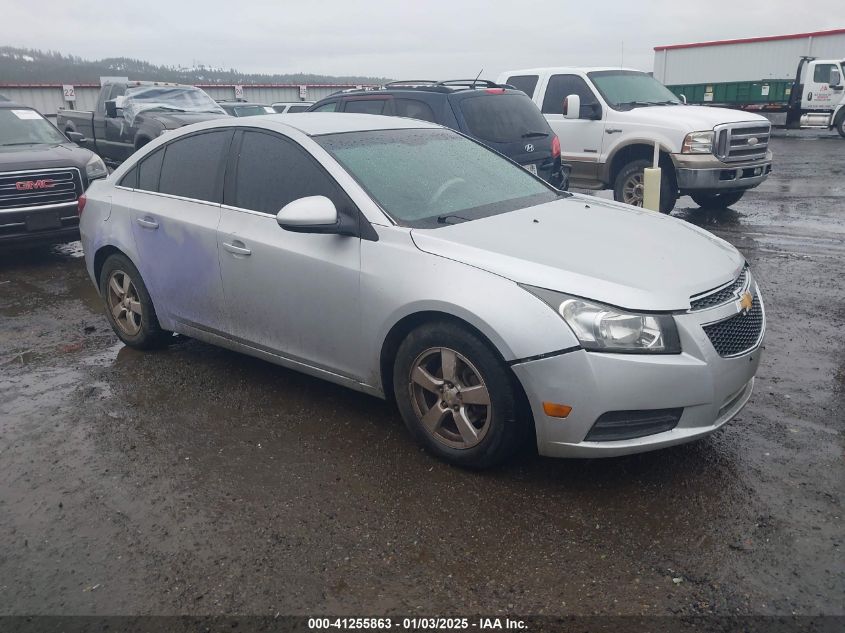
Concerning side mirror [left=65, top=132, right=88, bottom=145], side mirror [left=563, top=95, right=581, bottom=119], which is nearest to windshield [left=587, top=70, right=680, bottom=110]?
side mirror [left=563, top=95, right=581, bottom=119]

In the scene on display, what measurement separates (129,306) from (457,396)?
117 inches


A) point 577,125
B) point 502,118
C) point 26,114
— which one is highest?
point 26,114

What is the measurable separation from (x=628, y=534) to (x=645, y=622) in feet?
1.80

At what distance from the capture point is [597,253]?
353 cm

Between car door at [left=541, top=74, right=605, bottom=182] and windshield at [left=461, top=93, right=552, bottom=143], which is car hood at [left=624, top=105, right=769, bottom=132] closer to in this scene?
car door at [left=541, top=74, right=605, bottom=182]

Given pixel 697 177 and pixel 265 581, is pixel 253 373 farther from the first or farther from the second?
pixel 697 177

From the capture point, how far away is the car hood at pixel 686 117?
950 centimetres

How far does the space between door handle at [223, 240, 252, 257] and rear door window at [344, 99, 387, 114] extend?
4369mm

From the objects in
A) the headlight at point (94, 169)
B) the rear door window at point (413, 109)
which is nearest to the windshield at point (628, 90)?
the rear door window at point (413, 109)

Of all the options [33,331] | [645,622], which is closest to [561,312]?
[645,622]

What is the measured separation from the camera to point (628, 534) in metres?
3.08

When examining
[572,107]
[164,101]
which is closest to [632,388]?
[572,107]

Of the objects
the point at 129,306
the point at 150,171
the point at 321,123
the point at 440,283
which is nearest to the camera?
the point at 440,283

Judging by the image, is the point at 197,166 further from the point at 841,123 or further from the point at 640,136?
the point at 841,123
